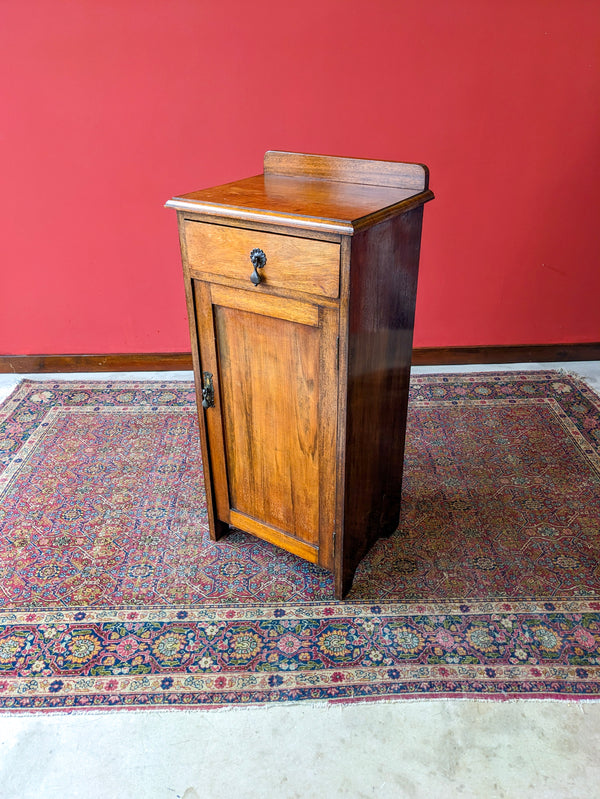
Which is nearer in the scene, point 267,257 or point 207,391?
point 267,257

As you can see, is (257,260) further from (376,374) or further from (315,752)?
(315,752)

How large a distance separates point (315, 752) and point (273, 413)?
88 centimetres

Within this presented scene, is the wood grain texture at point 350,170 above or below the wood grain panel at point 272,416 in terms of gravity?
above

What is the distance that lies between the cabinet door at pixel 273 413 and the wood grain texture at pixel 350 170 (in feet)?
1.56

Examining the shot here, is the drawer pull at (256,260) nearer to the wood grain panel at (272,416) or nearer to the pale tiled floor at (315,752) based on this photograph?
the wood grain panel at (272,416)

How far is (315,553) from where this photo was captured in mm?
1986

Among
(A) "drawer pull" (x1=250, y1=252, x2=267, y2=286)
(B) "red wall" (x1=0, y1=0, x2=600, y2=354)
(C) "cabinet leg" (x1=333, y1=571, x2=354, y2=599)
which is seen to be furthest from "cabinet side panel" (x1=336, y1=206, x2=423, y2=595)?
(B) "red wall" (x1=0, y1=0, x2=600, y2=354)

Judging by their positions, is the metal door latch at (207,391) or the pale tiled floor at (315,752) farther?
the metal door latch at (207,391)

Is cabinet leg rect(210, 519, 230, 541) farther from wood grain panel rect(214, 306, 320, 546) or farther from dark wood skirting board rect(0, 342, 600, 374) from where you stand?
dark wood skirting board rect(0, 342, 600, 374)

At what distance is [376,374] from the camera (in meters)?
1.83

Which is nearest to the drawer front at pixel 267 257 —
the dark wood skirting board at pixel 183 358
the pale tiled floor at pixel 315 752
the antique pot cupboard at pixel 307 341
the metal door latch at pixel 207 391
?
the antique pot cupboard at pixel 307 341

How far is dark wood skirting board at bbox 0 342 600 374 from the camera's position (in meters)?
3.38

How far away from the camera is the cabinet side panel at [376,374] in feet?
5.36

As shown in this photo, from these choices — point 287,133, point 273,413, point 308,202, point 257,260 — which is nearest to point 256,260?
point 257,260
